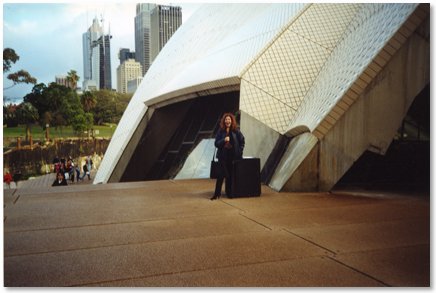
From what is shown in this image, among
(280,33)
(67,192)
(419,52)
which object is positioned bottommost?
(67,192)

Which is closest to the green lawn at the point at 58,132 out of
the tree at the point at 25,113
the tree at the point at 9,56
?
the tree at the point at 25,113

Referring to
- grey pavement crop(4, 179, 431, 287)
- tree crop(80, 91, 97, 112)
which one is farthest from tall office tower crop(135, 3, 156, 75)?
tree crop(80, 91, 97, 112)

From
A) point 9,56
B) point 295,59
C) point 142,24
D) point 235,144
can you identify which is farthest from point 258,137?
point 142,24

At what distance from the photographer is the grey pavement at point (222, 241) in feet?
9.91

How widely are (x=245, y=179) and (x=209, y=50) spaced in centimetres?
715

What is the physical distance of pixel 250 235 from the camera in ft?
13.8

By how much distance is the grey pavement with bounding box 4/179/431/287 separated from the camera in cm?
302

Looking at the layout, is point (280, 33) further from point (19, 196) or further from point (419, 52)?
point (19, 196)

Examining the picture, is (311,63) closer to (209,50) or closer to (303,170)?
(303,170)

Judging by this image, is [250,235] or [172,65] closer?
[250,235]

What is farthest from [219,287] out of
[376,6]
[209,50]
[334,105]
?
[209,50]

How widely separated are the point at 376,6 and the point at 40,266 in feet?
23.7

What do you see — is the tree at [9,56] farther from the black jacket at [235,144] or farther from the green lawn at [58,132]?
the green lawn at [58,132]

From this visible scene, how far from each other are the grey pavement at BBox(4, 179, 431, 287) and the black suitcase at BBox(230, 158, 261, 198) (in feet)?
0.58
